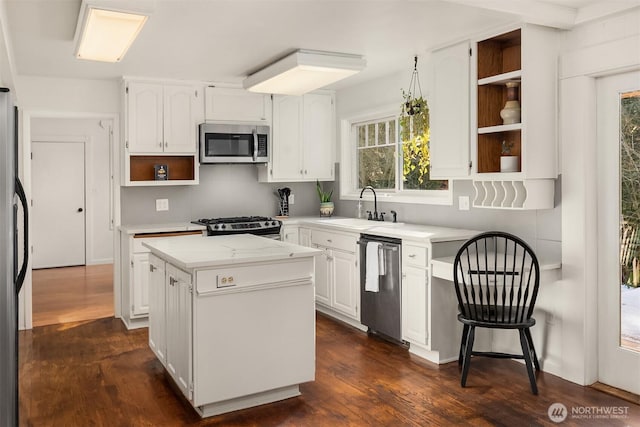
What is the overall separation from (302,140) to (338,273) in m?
1.70

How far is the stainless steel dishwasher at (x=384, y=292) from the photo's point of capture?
13.5 feet

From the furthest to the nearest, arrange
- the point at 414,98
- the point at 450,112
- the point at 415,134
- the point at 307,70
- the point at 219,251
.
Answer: the point at 414,98 < the point at 415,134 < the point at 307,70 < the point at 450,112 < the point at 219,251

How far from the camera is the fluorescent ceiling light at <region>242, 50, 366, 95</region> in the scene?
13.6 ft

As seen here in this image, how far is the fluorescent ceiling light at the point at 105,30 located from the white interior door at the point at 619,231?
9.21 feet

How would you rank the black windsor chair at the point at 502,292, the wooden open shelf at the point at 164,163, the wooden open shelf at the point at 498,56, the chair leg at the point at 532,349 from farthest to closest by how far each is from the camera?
the wooden open shelf at the point at 164,163
the wooden open shelf at the point at 498,56
the chair leg at the point at 532,349
the black windsor chair at the point at 502,292

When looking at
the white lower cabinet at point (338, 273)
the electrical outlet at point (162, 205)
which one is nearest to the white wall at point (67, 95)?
the electrical outlet at point (162, 205)

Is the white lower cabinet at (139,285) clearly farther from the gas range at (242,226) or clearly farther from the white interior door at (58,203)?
the white interior door at (58,203)

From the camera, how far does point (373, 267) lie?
14.0ft

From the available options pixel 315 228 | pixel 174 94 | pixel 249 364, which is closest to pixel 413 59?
pixel 315 228

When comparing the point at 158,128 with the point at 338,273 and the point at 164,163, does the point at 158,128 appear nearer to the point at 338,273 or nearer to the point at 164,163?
the point at 164,163

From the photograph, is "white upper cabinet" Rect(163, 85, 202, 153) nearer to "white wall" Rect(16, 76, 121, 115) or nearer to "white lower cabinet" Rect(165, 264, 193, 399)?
"white wall" Rect(16, 76, 121, 115)

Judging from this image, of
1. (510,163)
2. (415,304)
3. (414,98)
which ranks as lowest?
(415,304)

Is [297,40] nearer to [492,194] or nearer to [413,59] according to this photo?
[413,59]

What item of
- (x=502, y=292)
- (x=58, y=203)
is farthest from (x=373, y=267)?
(x=58, y=203)
